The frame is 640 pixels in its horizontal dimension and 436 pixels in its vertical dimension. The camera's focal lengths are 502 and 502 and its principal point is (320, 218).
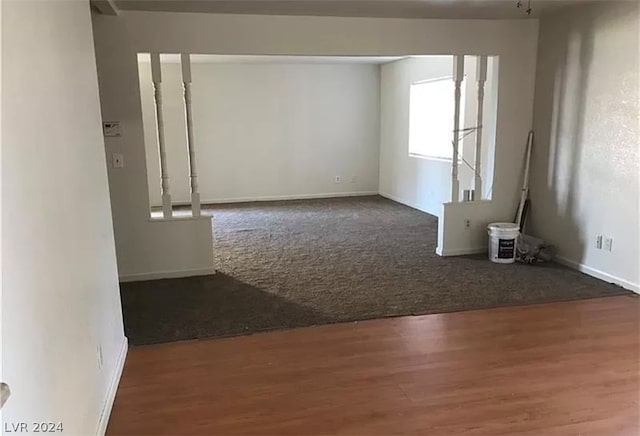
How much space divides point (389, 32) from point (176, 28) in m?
1.87

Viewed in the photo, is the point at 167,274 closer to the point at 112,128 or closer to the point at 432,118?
the point at 112,128

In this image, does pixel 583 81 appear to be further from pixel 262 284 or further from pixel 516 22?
pixel 262 284

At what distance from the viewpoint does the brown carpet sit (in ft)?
11.6

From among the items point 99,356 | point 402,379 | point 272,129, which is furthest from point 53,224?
point 272,129

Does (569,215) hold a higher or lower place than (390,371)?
higher

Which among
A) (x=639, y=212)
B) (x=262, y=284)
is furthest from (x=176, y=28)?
(x=639, y=212)

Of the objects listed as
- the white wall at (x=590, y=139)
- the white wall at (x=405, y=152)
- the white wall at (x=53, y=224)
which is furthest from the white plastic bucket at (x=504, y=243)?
the white wall at (x=53, y=224)

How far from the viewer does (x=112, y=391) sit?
2.54 meters

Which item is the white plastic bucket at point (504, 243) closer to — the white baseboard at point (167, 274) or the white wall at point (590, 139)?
the white wall at point (590, 139)

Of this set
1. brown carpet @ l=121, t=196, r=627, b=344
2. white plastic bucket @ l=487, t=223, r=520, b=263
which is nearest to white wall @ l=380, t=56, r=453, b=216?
brown carpet @ l=121, t=196, r=627, b=344

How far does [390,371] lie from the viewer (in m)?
2.78

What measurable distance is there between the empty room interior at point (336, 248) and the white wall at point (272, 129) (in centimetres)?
64

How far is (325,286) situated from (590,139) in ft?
8.56

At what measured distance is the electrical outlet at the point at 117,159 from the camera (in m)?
4.29
